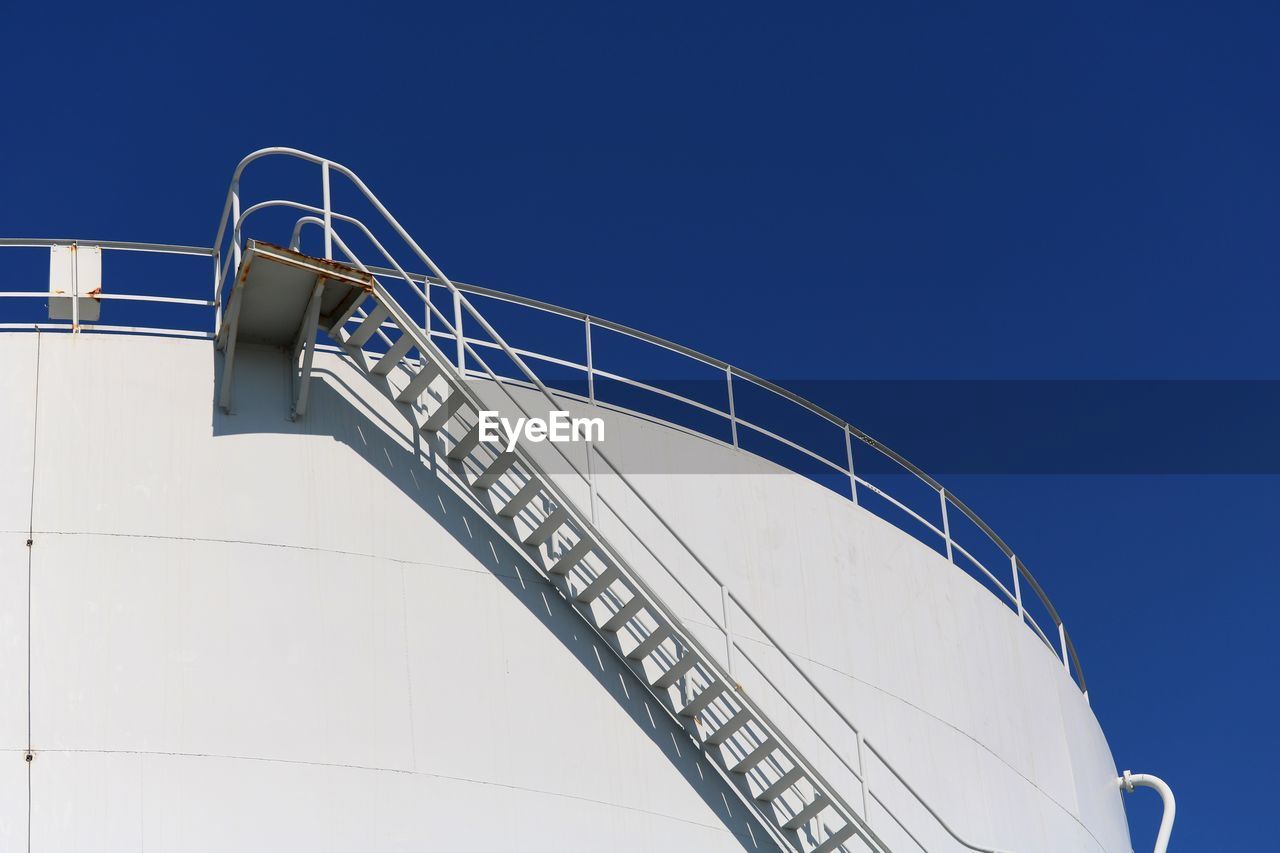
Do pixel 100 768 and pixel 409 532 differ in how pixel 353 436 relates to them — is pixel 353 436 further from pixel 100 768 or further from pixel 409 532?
pixel 100 768

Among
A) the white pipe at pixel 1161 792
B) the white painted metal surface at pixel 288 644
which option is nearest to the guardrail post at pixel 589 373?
the white painted metal surface at pixel 288 644

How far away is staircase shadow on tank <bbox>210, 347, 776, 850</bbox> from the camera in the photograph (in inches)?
476

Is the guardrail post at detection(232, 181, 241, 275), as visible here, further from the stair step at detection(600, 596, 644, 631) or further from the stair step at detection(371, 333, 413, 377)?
the stair step at detection(600, 596, 644, 631)

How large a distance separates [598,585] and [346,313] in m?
2.68

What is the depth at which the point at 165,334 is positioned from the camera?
1213 cm

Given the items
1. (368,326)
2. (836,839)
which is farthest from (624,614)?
(368,326)

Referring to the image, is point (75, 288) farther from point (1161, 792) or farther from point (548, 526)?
point (1161, 792)

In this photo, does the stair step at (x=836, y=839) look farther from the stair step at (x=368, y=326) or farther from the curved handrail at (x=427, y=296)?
the stair step at (x=368, y=326)

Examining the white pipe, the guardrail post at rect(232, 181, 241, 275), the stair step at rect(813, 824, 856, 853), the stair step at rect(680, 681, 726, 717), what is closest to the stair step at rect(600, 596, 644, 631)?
the stair step at rect(680, 681, 726, 717)

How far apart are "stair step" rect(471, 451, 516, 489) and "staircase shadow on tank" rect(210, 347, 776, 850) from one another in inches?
6.5

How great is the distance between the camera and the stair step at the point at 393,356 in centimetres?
1216

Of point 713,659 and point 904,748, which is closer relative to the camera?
point 713,659

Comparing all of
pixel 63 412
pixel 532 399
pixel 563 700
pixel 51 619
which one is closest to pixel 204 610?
pixel 51 619

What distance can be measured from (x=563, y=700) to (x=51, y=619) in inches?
137
